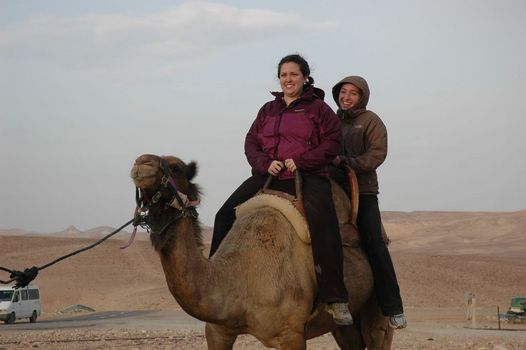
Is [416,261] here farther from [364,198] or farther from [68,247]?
[364,198]

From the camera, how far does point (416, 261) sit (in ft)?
178

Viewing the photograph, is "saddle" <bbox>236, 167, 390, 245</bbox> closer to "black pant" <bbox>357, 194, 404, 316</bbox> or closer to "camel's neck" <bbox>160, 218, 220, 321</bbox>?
"camel's neck" <bbox>160, 218, 220, 321</bbox>

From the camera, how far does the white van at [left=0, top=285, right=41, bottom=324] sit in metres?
32.7

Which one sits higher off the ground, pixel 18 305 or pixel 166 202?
pixel 166 202

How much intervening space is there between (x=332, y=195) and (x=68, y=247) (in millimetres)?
58631

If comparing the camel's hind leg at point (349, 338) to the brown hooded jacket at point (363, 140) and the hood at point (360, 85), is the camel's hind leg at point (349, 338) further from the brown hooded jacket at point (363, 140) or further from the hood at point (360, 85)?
the hood at point (360, 85)

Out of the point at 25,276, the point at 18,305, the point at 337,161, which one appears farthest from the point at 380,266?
the point at 18,305

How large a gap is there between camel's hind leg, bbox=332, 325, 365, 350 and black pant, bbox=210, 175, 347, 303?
1.61 meters

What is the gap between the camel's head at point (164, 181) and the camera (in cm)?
593

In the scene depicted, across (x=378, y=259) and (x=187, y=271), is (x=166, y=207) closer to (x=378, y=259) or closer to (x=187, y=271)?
(x=187, y=271)

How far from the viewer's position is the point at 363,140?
28.4ft

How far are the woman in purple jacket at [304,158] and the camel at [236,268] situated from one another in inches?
7.0

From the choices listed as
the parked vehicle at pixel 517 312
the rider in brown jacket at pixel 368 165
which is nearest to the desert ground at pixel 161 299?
the parked vehicle at pixel 517 312

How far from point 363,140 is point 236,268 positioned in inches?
97.3
